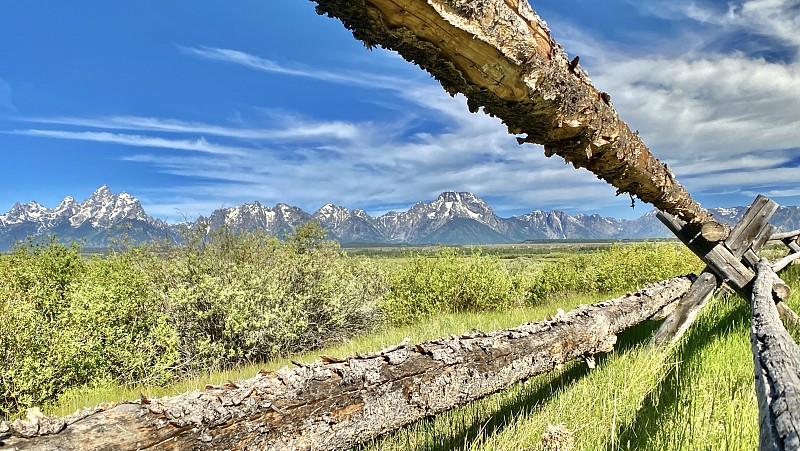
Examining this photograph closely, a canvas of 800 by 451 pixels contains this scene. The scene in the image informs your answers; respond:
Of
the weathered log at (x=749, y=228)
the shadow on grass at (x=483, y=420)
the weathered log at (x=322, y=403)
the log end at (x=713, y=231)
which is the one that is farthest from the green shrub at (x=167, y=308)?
the weathered log at (x=749, y=228)

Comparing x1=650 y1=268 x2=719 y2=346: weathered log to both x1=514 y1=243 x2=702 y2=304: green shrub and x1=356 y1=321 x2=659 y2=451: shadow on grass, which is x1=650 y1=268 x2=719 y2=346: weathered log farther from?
x1=514 y1=243 x2=702 y2=304: green shrub

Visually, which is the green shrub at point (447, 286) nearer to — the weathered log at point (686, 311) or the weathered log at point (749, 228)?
the weathered log at point (686, 311)

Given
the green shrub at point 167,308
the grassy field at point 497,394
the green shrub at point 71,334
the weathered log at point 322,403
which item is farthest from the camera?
the green shrub at point 167,308

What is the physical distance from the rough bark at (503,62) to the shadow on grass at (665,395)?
1.79m

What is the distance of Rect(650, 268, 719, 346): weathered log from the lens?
514 centimetres

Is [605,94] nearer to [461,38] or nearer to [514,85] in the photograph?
[514,85]

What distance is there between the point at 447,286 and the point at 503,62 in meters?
13.5

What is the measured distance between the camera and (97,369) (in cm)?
634

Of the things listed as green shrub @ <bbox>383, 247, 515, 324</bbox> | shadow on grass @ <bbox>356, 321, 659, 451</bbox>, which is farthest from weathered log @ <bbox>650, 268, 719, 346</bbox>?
green shrub @ <bbox>383, 247, 515, 324</bbox>

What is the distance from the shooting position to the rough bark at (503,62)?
118 cm

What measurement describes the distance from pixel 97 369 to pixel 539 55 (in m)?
7.46

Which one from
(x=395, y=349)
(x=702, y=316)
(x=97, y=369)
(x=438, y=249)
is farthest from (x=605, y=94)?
(x=438, y=249)

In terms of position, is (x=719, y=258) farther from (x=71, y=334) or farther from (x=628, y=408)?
(x=71, y=334)

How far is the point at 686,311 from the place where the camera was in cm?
541
